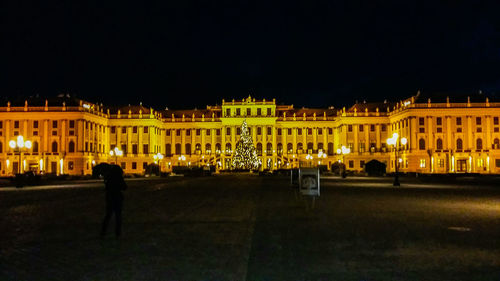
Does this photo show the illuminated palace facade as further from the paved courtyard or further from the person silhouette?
the person silhouette

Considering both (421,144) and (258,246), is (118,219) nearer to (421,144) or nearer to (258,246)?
(258,246)

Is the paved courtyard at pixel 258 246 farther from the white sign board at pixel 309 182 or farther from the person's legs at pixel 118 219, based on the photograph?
the white sign board at pixel 309 182

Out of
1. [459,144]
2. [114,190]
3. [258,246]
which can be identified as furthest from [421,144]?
[258,246]

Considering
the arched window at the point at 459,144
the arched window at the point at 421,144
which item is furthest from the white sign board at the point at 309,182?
the arched window at the point at 459,144

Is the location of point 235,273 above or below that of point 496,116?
below

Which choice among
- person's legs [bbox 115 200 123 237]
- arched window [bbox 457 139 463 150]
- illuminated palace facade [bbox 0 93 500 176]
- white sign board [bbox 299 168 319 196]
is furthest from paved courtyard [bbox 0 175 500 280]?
arched window [bbox 457 139 463 150]

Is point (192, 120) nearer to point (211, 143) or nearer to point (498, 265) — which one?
point (211, 143)

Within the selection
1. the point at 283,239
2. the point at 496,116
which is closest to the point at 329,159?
the point at 496,116

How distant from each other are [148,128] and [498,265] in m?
116

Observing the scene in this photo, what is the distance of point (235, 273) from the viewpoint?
8.92m

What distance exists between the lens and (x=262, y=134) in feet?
427

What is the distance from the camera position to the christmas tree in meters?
108

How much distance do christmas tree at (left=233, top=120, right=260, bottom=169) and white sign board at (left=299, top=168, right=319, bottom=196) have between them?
86450 millimetres

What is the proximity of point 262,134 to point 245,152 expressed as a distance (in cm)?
2249
